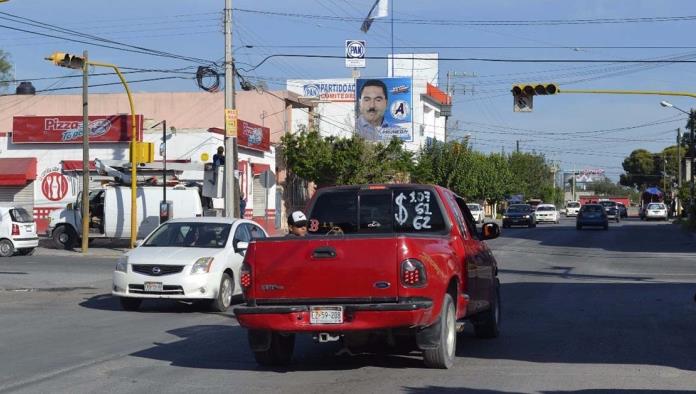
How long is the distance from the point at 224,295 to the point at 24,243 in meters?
17.0

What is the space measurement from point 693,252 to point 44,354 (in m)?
29.7

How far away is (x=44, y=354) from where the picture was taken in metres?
12.1

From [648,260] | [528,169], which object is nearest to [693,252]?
[648,260]

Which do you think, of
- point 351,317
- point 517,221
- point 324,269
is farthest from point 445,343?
point 517,221

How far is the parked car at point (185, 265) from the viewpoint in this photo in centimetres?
1689

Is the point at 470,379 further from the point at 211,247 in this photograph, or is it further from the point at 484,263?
the point at 211,247

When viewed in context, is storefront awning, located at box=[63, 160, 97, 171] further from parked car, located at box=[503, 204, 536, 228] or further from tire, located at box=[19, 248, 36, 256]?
parked car, located at box=[503, 204, 536, 228]

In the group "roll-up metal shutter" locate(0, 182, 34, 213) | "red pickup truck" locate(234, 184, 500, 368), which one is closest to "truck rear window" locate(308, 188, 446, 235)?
"red pickup truck" locate(234, 184, 500, 368)

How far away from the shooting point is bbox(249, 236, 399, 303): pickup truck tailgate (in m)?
9.92

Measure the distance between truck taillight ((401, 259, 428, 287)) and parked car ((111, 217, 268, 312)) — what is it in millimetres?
7019

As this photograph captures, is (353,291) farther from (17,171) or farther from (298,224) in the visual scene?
(17,171)

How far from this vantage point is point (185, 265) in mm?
17016

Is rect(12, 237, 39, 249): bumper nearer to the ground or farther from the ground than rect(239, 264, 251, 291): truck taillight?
nearer to the ground

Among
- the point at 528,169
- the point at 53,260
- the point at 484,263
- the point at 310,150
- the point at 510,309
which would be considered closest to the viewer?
the point at 484,263
